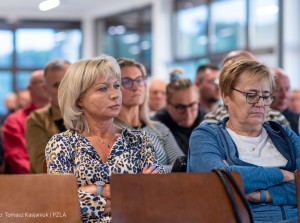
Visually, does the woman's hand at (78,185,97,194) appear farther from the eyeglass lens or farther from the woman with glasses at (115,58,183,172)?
the eyeglass lens

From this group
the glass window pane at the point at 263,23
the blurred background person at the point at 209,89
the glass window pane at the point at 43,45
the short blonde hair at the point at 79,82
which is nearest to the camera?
the short blonde hair at the point at 79,82

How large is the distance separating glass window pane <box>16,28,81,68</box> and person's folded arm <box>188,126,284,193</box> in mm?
10242

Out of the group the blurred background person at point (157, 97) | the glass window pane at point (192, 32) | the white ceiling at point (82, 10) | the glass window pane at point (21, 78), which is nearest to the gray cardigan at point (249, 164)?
the blurred background person at point (157, 97)

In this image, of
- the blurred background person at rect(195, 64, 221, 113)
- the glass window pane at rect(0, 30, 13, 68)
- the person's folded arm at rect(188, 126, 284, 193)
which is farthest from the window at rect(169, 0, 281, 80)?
the person's folded arm at rect(188, 126, 284, 193)

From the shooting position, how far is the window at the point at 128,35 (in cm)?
1128

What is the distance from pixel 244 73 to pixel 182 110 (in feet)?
4.76

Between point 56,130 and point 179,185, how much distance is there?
1901 mm

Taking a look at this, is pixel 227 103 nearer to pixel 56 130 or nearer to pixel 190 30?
pixel 56 130

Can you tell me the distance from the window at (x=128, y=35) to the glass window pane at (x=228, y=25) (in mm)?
2074

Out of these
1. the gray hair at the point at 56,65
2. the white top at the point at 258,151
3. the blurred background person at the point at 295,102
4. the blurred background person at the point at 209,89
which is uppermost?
the gray hair at the point at 56,65

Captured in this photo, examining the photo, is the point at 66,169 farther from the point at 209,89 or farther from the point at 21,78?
the point at 21,78

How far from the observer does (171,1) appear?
10.6m

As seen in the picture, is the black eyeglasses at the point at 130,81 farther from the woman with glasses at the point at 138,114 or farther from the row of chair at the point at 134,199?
the row of chair at the point at 134,199

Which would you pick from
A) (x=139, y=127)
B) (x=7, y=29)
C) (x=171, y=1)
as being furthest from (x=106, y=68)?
(x=7, y=29)
